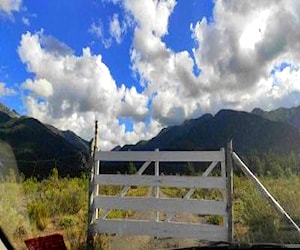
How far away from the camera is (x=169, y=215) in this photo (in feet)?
30.8

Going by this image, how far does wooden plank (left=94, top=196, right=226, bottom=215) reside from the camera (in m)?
8.91

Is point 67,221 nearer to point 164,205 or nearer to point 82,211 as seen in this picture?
point 82,211

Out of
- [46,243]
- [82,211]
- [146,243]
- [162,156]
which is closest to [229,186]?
[162,156]

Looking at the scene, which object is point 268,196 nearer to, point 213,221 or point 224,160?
point 224,160

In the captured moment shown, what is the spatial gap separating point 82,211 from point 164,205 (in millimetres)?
3211

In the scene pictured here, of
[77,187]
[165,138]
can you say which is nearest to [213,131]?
[165,138]

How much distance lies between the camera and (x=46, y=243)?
4.26 metres

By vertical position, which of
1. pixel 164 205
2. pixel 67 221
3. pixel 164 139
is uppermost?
pixel 164 139

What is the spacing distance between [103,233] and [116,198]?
0.68 meters

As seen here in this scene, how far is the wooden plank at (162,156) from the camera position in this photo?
909 centimetres

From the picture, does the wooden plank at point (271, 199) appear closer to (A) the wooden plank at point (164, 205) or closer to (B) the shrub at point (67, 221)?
(A) the wooden plank at point (164, 205)

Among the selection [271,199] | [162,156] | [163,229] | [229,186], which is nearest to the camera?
[271,199]

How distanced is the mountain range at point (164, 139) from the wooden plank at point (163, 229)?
1.58 metres

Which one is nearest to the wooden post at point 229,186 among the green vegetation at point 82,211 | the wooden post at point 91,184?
the green vegetation at point 82,211
